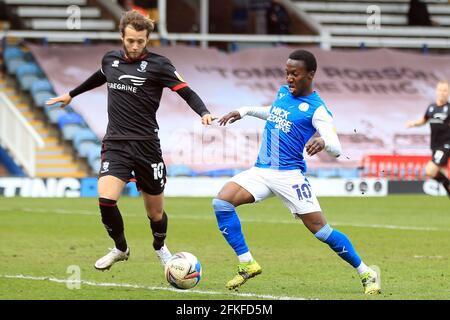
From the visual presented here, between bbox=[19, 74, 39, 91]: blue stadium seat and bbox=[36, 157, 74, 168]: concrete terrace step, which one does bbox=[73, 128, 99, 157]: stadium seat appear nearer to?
bbox=[36, 157, 74, 168]: concrete terrace step

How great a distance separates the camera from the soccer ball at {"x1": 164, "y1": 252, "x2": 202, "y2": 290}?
10406mm

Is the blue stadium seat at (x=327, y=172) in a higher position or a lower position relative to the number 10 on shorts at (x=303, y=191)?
lower

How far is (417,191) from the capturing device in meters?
28.6

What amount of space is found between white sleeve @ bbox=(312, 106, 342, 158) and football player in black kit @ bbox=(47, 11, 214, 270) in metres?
1.15

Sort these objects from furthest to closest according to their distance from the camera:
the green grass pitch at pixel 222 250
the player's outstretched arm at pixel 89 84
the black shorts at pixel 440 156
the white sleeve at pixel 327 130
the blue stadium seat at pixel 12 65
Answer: the blue stadium seat at pixel 12 65
the black shorts at pixel 440 156
the player's outstretched arm at pixel 89 84
the green grass pitch at pixel 222 250
the white sleeve at pixel 327 130

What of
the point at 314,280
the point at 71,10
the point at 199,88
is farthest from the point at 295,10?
the point at 314,280

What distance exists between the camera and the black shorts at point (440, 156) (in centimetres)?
2358

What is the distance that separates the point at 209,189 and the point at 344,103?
7412 millimetres

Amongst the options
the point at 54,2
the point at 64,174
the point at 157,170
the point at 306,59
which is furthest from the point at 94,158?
the point at 306,59

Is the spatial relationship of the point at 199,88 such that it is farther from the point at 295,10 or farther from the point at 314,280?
the point at 314,280

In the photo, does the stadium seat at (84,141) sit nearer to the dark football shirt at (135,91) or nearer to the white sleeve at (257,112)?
the dark football shirt at (135,91)

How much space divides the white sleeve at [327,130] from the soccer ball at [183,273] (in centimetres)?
162

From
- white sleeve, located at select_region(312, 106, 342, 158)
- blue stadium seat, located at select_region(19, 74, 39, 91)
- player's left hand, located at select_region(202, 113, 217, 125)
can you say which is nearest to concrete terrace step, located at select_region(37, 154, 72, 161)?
blue stadium seat, located at select_region(19, 74, 39, 91)

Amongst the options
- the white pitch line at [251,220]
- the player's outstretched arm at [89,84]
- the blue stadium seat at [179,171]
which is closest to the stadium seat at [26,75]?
the blue stadium seat at [179,171]
